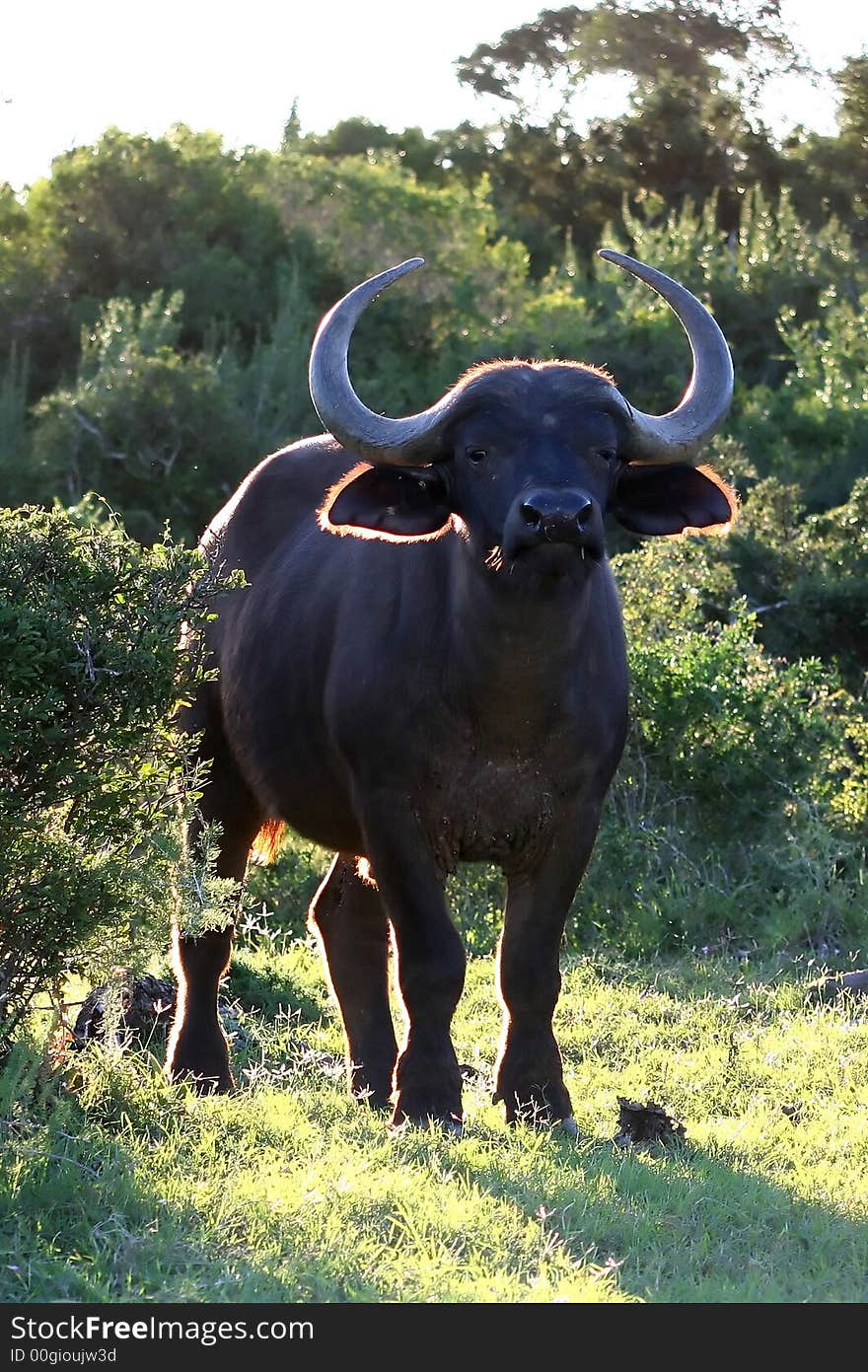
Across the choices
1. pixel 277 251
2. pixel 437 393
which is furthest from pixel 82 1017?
pixel 277 251

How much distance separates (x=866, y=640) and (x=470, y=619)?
6742 mm

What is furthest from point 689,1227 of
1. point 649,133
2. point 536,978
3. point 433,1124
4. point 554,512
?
point 649,133

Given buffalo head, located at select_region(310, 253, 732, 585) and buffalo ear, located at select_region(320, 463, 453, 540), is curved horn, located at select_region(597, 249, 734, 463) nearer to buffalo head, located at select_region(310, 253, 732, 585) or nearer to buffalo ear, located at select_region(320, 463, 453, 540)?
buffalo head, located at select_region(310, 253, 732, 585)

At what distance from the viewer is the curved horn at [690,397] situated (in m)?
5.72

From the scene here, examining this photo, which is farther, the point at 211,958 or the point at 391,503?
the point at 211,958

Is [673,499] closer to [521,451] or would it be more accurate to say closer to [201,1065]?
[521,451]

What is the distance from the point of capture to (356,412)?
19.0 ft

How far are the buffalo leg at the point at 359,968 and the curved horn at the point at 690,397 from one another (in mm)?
2015

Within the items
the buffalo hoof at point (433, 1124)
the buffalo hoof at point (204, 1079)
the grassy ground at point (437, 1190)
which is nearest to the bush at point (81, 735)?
the grassy ground at point (437, 1190)

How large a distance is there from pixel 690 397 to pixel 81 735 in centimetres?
214

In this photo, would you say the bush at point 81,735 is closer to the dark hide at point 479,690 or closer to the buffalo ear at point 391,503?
the buffalo ear at point 391,503

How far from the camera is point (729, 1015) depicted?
24.5ft
